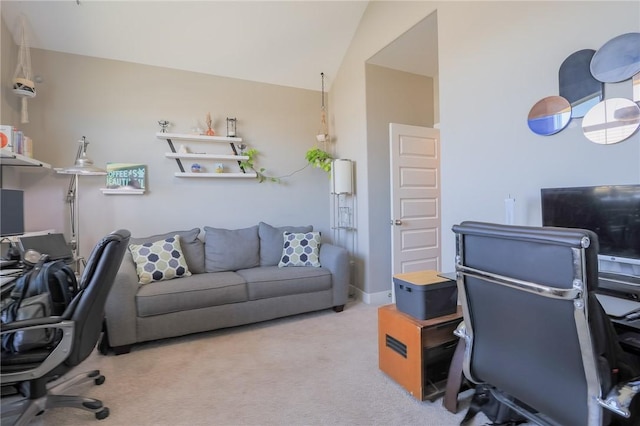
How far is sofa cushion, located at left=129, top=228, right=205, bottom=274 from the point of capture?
122 inches

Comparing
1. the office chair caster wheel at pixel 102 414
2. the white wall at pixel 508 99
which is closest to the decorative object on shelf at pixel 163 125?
the white wall at pixel 508 99

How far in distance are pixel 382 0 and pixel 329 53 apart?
0.85m

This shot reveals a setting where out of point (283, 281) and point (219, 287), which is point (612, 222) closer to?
point (283, 281)

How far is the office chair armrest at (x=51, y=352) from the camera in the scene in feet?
4.58

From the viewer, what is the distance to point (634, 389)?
37.0 inches

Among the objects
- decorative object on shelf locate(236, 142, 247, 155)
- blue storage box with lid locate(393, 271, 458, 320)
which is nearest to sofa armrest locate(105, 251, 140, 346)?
decorative object on shelf locate(236, 142, 247, 155)

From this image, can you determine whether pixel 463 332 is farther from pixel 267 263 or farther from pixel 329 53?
pixel 329 53

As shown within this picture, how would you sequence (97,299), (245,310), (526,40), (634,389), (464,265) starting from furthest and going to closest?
(245,310) → (526,40) → (97,299) → (464,265) → (634,389)

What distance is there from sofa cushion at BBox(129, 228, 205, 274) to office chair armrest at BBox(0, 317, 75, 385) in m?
1.66

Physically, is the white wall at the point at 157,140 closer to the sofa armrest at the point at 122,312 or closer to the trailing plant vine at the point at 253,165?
the trailing plant vine at the point at 253,165

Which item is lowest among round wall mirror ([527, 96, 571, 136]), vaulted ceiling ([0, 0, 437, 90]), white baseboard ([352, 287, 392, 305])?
white baseboard ([352, 287, 392, 305])

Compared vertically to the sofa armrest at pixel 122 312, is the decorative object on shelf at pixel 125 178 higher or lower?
higher

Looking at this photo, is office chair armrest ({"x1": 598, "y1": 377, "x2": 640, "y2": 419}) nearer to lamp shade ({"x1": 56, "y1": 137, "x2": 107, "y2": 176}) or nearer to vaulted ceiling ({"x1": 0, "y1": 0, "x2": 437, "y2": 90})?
vaulted ceiling ({"x1": 0, "y1": 0, "x2": 437, "y2": 90})

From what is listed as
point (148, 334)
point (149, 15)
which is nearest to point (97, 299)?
point (148, 334)
